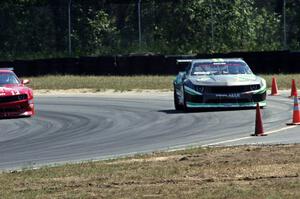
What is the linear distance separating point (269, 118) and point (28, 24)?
1109 inches

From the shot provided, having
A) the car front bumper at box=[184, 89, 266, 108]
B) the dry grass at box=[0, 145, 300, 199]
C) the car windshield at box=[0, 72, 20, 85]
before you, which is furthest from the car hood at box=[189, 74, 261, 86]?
the dry grass at box=[0, 145, 300, 199]

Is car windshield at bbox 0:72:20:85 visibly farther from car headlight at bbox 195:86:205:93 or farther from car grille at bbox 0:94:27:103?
car headlight at bbox 195:86:205:93

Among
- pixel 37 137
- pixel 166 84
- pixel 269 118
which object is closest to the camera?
pixel 37 137

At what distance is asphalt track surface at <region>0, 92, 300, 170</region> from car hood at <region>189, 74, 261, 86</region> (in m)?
0.70

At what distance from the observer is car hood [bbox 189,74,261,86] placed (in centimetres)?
2214

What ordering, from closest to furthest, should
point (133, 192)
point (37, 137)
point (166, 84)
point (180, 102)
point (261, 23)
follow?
point (133, 192) → point (37, 137) → point (180, 102) → point (166, 84) → point (261, 23)

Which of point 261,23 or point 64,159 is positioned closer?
point 64,159

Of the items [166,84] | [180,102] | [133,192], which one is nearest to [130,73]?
[166,84]

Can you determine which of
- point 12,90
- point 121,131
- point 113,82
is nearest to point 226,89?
point 121,131

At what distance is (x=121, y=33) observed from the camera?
148 ft

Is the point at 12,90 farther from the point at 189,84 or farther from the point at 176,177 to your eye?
the point at 176,177

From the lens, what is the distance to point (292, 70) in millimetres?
36125

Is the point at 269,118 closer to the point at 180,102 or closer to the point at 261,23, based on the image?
the point at 180,102

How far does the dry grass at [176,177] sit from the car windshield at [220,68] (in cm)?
1006
